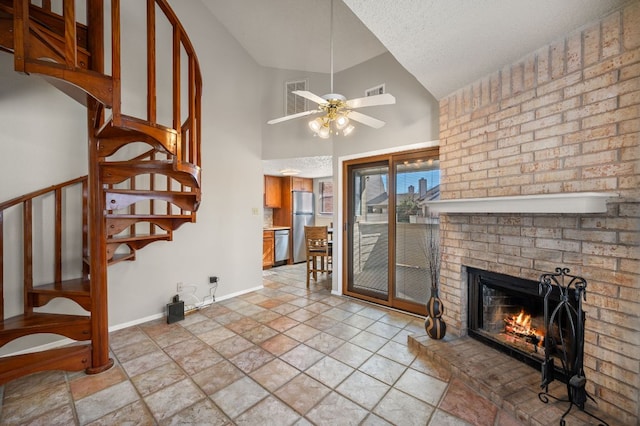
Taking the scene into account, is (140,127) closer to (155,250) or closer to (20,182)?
(20,182)

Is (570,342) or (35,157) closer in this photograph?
(570,342)

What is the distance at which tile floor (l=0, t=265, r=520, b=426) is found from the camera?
5.33 feet

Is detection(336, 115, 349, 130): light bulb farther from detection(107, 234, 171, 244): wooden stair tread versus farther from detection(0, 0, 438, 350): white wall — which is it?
detection(107, 234, 171, 244): wooden stair tread

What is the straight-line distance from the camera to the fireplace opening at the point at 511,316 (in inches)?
Result: 77.8

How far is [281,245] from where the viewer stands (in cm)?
596

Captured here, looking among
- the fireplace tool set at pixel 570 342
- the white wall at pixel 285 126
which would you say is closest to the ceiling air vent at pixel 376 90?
the white wall at pixel 285 126

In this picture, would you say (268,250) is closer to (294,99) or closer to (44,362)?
(294,99)

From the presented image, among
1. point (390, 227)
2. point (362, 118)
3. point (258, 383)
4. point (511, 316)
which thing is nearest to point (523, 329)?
point (511, 316)

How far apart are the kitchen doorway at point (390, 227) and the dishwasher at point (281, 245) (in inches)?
91.0

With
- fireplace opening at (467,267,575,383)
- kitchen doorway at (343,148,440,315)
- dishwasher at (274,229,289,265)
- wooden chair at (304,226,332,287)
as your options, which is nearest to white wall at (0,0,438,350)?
kitchen doorway at (343,148,440,315)

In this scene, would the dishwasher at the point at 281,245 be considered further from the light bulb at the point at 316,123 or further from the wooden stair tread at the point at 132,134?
the wooden stair tread at the point at 132,134

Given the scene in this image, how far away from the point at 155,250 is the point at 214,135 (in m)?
1.68

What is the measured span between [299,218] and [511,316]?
14.9ft

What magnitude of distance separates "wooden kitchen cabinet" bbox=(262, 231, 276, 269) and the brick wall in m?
4.15
